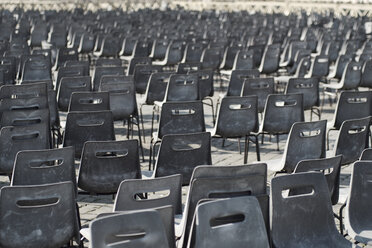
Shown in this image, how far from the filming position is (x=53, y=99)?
34.1 feet

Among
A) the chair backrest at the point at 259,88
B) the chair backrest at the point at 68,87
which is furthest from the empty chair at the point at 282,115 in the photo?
the chair backrest at the point at 68,87

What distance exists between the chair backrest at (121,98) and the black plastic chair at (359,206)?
5395 mm

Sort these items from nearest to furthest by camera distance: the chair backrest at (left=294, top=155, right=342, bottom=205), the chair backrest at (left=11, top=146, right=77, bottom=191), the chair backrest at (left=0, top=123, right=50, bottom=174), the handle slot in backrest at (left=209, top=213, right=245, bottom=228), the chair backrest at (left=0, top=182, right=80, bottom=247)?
the handle slot in backrest at (left=209, top=213, right=245, bottom=228) < the chair backrest at (left=0, top=182, right=80, bottom=247) < the chair backrest at (left=294, top=155, right=342, bottom=205) < the chair backrest at (left=11, top=146, right=77, bottom=191) < the chair backrest at (left=0, top=123, right=50, bottom=174)

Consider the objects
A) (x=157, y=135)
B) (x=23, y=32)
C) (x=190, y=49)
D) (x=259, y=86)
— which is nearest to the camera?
(x=157, y=135)

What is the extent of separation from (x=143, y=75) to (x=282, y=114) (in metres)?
4.15

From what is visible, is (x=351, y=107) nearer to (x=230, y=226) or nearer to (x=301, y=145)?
(x=301, y=145)

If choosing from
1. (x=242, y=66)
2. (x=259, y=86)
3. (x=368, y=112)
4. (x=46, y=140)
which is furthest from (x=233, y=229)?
(x=242, y=66)

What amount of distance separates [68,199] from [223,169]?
3.98ft

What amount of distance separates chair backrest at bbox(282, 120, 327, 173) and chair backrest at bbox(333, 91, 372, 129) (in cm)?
181

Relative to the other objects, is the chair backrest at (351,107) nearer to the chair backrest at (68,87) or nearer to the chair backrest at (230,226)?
the chair backrest at (68,87)

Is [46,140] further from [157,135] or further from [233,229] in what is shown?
[233,229]

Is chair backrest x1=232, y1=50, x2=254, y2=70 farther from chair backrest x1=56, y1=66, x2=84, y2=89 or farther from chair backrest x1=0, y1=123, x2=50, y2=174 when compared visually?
chair backrest x1=0, y1=123, x2=50, y2=174

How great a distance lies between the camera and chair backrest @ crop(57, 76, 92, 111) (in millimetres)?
11555

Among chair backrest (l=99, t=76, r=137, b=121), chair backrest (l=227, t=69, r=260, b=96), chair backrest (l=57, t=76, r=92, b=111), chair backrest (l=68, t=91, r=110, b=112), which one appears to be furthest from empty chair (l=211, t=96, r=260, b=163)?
chair backrest (l=227, t=69, r=260, b=96)
